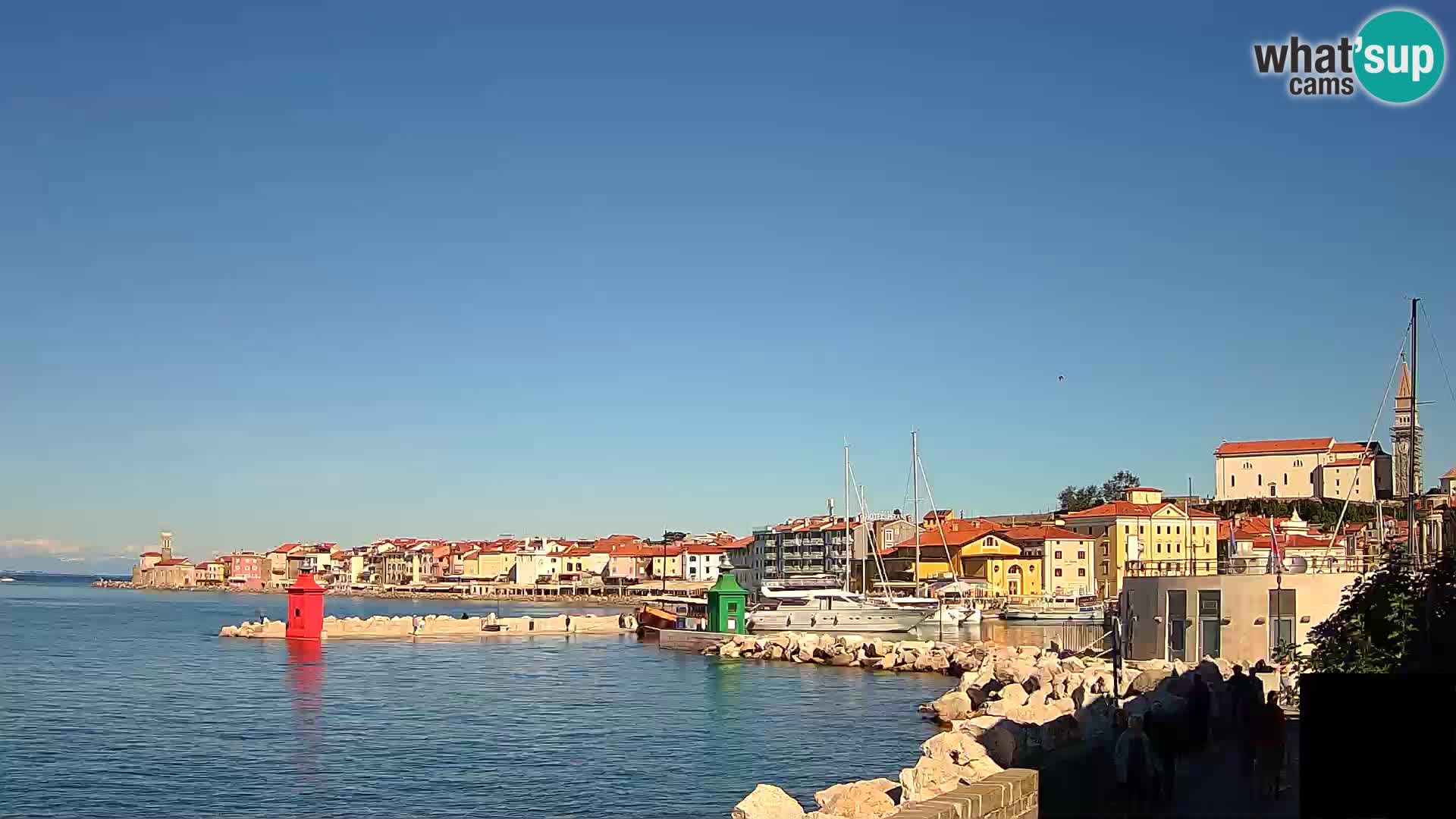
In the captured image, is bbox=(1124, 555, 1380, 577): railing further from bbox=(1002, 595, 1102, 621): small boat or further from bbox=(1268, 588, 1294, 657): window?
bbox=(1002, 595, 1102, 621): small boat

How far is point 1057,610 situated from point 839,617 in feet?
71.4

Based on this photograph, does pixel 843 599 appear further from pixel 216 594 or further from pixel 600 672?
pixel 216 594

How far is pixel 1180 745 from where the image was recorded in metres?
17.4

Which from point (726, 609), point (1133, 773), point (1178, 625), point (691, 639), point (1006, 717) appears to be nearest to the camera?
point (1133, 773)

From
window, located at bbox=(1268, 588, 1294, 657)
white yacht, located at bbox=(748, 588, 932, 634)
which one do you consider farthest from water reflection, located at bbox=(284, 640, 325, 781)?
white yacht, located at bbox=(748, 588, 932, 634)

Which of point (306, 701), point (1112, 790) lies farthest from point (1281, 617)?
point (306, 701)

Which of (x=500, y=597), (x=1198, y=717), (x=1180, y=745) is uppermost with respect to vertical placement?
(x=1198, y=717)

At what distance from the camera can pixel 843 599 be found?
236 ft

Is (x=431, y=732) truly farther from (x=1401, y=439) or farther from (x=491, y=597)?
(x=491, y=597)

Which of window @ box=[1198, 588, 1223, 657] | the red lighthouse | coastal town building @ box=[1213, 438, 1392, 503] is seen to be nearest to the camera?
window @ box=[1198, 588, 1223, 657]

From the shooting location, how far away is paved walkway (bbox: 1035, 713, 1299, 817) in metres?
13.6

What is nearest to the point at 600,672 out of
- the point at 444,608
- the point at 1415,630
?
the point at 1415,630

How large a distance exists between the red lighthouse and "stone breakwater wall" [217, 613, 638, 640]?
316cm

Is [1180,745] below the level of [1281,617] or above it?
below
